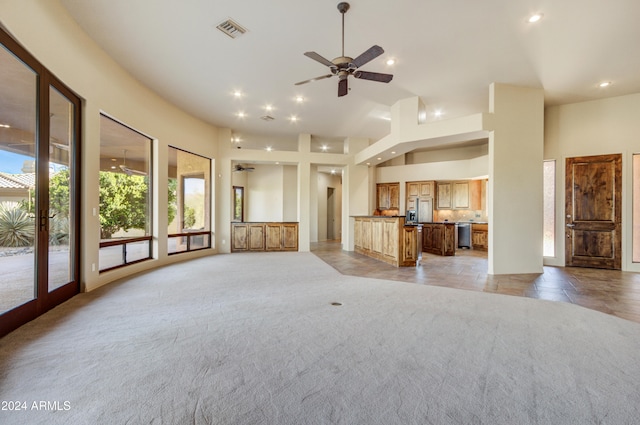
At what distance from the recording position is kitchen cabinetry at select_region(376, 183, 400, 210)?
10.2 m

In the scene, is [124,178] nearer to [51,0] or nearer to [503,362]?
[51,0]

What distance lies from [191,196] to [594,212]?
10031 millimetres

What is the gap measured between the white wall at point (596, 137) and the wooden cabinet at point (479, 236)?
2.73 m

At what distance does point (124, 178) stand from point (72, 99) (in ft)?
11.1

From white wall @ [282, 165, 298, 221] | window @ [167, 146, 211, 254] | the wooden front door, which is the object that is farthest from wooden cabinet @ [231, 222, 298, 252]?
the wooden front door

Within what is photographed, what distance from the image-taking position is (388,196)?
10312mm

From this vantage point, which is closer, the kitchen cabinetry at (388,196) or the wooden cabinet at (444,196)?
the wooden cabinet at (444,196)

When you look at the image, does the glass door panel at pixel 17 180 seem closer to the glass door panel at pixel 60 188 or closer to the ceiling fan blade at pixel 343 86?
the glass door panel at pixel 60 188

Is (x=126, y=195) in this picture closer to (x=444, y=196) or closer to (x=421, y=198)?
(x=421, y=198)

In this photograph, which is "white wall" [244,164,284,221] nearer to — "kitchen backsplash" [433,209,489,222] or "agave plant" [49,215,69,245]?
"kitchen backsplash" [433,209,489,222]

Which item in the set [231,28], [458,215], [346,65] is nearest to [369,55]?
[346,65]

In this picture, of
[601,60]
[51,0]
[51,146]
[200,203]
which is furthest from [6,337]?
[601,60]

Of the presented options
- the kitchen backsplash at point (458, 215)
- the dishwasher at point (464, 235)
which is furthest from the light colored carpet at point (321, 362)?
the kitchen backsplash at point (458, 215)

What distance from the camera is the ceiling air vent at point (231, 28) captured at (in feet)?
12.2
